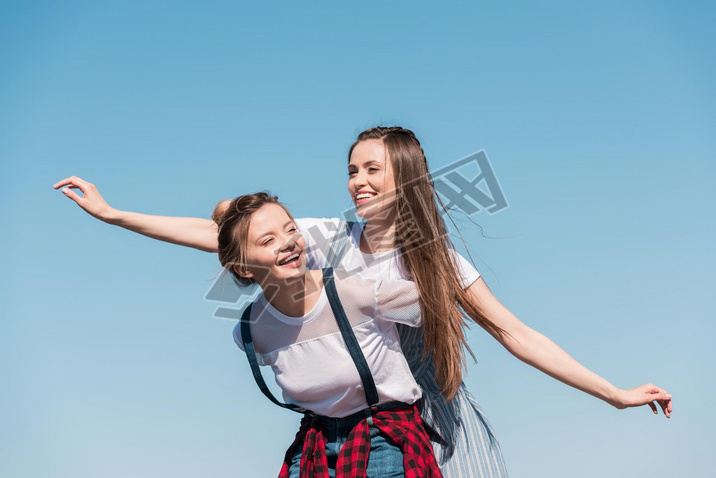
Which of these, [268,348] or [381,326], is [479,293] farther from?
[268,348]

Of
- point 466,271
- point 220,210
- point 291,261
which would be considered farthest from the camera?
point 220,210

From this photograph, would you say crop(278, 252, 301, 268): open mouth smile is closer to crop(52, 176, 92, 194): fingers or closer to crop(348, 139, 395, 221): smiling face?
crop(348, 139, 395, 221): smiling face

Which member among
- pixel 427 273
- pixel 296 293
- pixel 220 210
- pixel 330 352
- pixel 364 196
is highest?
pixel 220 210

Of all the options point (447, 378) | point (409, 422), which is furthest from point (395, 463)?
point (447, 378)

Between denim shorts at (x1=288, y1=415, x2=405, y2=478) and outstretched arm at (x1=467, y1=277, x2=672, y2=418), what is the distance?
69 centimetres

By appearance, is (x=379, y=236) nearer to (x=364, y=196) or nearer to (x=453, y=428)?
(x=364, y=196)

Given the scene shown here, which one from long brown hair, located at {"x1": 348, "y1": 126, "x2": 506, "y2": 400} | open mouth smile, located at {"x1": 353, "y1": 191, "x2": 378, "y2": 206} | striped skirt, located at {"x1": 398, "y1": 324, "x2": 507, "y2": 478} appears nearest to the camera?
long brown hair, located at {"x1": 348, "y1": 126, "x2": 506, "y2": 400}

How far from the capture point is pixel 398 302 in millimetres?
2818

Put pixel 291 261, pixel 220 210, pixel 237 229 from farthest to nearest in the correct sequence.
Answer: pixel 220 210 < pixel 237 229 < pixel 291 261

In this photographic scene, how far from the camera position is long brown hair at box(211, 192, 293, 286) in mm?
2954

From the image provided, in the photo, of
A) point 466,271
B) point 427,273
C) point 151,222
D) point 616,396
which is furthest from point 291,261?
point 616,396

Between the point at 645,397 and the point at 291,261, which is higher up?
the point at 291,261

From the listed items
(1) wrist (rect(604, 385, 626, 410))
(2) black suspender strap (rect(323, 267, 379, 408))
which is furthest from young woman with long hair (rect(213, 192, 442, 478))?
(1) wrist (rect(604, 385, 626, 410))

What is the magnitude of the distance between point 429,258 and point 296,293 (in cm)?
64
